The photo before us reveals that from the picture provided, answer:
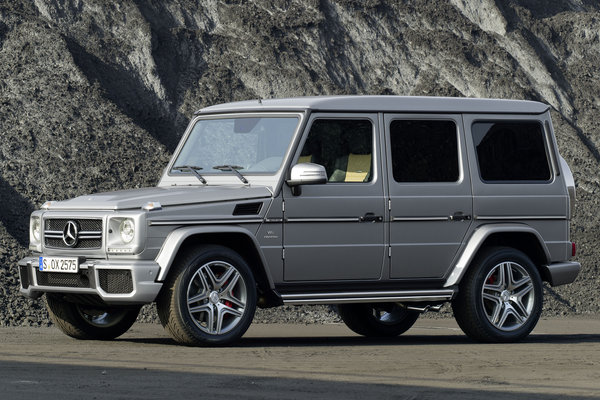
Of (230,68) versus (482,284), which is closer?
(482,284)

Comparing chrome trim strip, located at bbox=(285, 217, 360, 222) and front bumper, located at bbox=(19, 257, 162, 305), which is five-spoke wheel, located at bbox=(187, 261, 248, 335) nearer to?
front bumper, located at bbox=(19, 257, 162, 305)

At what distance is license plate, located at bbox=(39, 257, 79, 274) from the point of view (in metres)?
10.6

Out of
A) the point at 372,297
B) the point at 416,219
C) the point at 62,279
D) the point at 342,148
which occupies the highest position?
the point at 342,148

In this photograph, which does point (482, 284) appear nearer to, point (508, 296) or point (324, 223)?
point (508, 296)

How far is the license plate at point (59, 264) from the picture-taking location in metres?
10.6

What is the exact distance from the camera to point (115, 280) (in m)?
10.3

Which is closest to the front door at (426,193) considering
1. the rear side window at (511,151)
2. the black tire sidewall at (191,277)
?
the rear side window at (511,151)

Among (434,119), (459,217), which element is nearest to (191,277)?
(459,217)

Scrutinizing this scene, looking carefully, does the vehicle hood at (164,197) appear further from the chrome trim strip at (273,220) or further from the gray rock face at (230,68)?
the gray rock face at (230,68)

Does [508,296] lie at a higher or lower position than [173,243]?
lower

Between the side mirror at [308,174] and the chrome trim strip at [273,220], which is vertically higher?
the side mirror at [308,174]

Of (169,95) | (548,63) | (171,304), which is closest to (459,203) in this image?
(171,304)

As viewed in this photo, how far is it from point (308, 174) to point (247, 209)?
2.03 feet

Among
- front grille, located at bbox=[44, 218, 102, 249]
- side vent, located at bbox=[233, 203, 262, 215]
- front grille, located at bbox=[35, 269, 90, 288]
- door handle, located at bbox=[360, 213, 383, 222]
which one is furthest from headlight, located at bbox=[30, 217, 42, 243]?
door handle, located at bbox=[360, 213, 383, 222]
